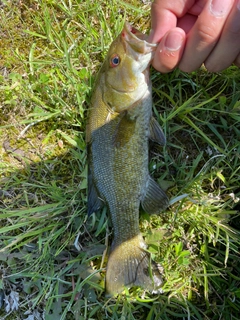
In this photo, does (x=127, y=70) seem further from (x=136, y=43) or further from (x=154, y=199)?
(x=154, y=199)

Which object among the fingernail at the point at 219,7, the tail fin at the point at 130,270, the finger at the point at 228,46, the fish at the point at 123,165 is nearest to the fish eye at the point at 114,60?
the fish at the point at 123,165

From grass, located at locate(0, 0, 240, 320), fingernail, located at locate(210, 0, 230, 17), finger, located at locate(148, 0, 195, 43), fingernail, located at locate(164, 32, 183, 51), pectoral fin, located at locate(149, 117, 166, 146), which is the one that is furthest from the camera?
grass, located at locate(0, 0, 240, 320)

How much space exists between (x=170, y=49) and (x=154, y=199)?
46.5 inches

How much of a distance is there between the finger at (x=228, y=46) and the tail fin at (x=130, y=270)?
1.48m

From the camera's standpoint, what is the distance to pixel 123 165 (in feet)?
8.70

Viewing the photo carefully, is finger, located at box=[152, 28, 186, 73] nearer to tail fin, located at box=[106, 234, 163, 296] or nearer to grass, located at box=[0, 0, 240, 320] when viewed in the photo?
grass, located at box=[0, 0, 240, 320]

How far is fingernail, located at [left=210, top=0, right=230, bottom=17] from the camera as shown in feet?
6.48

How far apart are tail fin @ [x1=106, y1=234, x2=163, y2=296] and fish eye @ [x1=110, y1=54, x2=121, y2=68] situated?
1.38m

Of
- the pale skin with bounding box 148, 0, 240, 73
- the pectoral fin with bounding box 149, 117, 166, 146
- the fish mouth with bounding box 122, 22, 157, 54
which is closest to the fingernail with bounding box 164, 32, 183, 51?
the pale skin with bounding box 148, 0, 240, 73

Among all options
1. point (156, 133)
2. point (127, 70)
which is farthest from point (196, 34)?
point (156, 133)

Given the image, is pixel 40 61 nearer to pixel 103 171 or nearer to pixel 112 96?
pixel 112 96

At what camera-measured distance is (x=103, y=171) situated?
8.82 feet

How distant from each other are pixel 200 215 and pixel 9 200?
5.54 ft

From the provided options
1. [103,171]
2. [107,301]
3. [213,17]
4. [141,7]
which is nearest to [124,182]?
[103,171]
